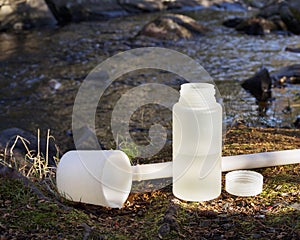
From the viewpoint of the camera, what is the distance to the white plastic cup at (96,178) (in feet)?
9.52

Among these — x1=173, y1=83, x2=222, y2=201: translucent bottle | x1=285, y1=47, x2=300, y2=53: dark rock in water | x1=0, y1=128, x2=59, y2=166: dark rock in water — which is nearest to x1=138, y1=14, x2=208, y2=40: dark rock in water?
x1=285, y1=47, x2=300, y2=53: dark rock in water

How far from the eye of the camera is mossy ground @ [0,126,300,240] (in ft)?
8.20

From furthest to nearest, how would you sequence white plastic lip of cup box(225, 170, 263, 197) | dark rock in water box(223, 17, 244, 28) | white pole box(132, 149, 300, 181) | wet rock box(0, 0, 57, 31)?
wet rock box(0, 0, 57, 31) → dark rock in water box(223, 17, 244, 28) → white pole box(132, 149, 300, 181) → white plastic lip of cup box(225, 170, 263, 197)

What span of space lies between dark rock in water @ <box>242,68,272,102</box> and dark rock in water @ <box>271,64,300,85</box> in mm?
334

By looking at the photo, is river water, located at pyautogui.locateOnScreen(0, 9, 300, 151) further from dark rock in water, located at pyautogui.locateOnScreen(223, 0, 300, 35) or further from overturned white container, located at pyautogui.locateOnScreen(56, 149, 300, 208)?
overturned white container, located at pyautogui.locateOnScreen(56, 149, 300, 208)

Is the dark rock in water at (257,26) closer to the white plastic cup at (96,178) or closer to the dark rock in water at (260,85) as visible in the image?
the dark rock in water at (260,85)

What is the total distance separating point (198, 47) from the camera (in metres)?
11.6

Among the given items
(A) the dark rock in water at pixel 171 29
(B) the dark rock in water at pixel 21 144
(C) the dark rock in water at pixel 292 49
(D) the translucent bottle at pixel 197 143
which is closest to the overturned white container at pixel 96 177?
(D) the translucent bottle at pixel 197 143

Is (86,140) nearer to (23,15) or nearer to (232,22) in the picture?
(232,22)

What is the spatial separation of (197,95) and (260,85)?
18.1 ft

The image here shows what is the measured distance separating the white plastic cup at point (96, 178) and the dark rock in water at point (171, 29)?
388 inches

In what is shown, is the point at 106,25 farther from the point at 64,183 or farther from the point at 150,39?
the point at 64,183

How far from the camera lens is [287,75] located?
8820mm

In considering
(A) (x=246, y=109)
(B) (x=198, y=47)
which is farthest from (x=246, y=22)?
(A) (x=246, y=109)
